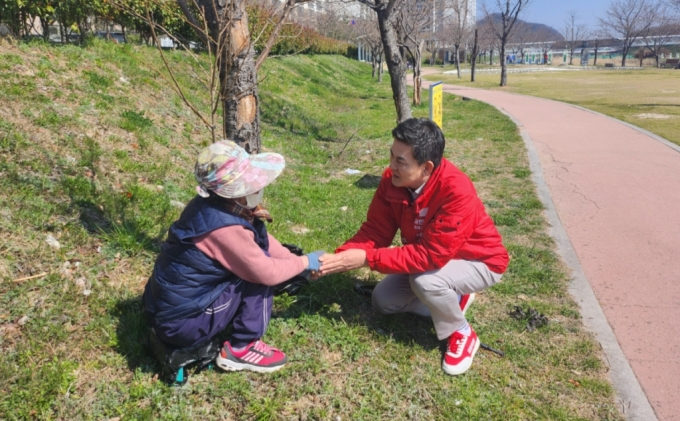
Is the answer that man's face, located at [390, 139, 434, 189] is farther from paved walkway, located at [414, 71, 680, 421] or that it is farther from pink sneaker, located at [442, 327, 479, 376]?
paved walkway, located at [414, 71, 680, 421]

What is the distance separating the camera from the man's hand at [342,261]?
9.34 feet

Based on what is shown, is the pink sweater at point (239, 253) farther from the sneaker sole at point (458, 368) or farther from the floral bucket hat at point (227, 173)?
the sneaker sole at point (458, 368)


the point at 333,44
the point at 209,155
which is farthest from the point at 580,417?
the point at 333,44

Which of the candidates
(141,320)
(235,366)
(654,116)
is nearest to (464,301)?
(235,366)

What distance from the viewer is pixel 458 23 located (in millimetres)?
33344

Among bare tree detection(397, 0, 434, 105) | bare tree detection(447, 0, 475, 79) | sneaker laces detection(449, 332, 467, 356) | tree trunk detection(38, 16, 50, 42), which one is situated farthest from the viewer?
bare tree detection(447, 0, 475, 79)

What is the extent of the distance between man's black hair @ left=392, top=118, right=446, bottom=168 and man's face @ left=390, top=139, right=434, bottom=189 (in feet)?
0.09

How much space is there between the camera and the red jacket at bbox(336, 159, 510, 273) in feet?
9.27

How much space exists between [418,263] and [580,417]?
1.13 metres

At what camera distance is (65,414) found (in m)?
2.34

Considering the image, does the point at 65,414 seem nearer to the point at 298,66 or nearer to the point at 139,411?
the point at 139,411

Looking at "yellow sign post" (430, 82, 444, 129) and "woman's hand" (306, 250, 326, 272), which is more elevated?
"yellow sign post" (430, 82, 444, 129)

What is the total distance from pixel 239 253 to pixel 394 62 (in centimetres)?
606

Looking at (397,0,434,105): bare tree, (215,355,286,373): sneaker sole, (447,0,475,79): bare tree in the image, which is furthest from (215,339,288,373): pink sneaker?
(447,0,475,79): bare tree
